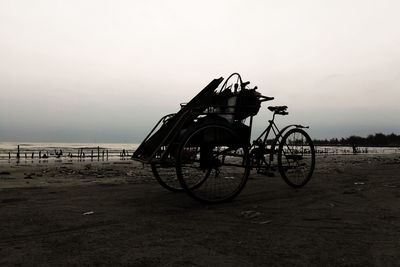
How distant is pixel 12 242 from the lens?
10.2 feet

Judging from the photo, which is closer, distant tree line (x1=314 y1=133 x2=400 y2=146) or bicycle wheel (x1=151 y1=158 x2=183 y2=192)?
bicycle wheel (x1=151 y1=158 x2=183 y2=192)

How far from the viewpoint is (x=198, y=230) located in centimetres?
359

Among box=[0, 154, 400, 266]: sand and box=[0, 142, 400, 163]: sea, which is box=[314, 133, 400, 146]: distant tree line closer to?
box=[0, 142, 400, 163]: sea

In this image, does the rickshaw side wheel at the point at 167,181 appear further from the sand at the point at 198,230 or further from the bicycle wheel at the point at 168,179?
the sand at the point at 198,230

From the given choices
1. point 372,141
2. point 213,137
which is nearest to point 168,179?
point 213,137

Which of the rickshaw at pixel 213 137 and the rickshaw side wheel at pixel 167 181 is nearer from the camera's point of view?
the rickshaw at pixel 213 137

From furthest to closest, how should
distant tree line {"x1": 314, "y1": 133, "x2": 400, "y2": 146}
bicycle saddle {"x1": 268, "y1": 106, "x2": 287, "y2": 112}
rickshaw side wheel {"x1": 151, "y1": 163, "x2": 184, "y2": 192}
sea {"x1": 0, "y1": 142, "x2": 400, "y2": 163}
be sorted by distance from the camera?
distant tree line {"x1": 314, "y1": 133, "x2": 400, "y2": 146} < sea {"x1": 0, "y1": 142, "x2": 400, "y2": 163} < bicycle saddle {"x1": 268, "y1": 106, "x2": 287, "y2": 112} < rickshaw side wheel {"x1": 151, "y1": 163, "x2": 184, "y2": 192}

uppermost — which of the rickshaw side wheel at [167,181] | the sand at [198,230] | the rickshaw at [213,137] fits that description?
the rickshaw at [213,137]

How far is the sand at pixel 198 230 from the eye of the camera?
2.74m

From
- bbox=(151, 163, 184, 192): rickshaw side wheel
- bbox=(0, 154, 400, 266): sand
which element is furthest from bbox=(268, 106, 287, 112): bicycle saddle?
bbox=(151, 163, 184, 192): rickshaw side wheel

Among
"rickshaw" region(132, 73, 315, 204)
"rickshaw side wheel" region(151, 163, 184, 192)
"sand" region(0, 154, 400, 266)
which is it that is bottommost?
"sand" region(0, 154, 400, 266)

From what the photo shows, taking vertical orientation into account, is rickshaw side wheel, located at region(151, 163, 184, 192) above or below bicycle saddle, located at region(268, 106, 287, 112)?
below

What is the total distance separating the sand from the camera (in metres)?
2.74

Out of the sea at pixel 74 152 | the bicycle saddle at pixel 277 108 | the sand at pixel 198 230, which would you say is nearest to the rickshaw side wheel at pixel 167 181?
the sand at pixel 198 230
